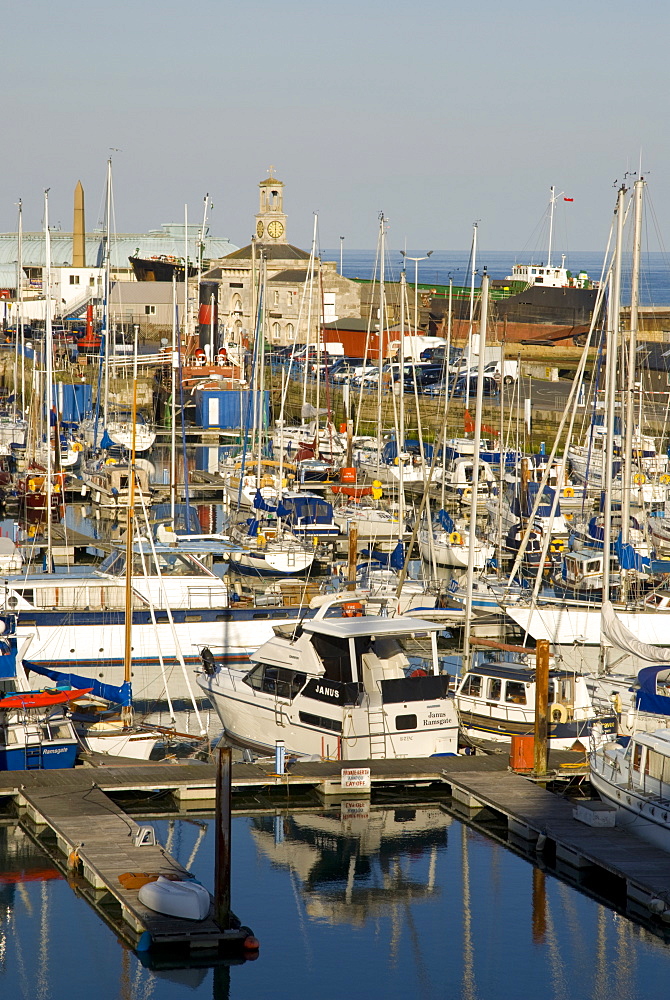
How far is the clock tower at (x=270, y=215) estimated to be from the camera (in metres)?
97.2

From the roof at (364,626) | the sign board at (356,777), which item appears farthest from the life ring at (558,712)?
the sign board at (356,777)

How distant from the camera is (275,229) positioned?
320 ft

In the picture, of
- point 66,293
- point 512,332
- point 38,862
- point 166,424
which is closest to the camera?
point 38,862

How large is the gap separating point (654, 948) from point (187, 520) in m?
22.2

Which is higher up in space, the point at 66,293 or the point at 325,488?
the point at 66,293

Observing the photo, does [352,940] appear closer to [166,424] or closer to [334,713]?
[334,713]

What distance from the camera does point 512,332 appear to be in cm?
8462

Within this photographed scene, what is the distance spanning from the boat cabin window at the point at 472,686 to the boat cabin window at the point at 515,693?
0.48 metres

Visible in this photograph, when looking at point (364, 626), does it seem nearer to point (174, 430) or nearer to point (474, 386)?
point (174, 430)

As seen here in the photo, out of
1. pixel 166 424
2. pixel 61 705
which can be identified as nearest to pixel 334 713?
pixel 61 705

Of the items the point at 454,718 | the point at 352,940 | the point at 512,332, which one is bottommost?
the point at 352,940

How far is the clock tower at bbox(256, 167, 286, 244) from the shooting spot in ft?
319

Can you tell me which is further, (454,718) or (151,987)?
(454,718)

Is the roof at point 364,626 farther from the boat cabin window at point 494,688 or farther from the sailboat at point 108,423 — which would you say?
the sailboat at point 108,423
